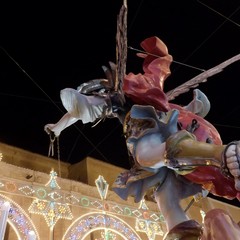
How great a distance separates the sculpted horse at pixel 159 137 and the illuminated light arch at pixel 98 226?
0.73 m

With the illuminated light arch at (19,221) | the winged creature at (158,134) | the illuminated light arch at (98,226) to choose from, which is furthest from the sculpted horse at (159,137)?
the illuminated light arch at (98,226)

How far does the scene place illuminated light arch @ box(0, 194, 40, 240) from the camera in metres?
1.52

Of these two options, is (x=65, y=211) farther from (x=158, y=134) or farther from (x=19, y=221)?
(x=158, y=134)

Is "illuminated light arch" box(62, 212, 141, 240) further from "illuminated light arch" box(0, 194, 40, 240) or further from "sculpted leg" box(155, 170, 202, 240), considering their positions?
"sculpted leg" box(155, 170, 202, 240)

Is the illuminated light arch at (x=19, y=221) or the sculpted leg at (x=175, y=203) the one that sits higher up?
the illuminated light arch at (x=19, y=221)

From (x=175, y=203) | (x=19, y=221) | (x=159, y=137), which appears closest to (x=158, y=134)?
(x=159, y=137)

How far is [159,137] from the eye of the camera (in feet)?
2.94

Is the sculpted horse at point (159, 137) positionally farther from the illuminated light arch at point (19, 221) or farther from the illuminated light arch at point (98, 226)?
the illuminated light arch at point (98, 226)

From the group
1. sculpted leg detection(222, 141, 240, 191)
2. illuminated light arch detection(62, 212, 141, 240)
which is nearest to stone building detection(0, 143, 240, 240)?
illuminated light arch detection(62, 212, 141, 240)

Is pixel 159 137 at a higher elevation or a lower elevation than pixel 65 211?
lower

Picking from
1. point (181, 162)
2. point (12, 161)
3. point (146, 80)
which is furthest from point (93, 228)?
point (181, 162)

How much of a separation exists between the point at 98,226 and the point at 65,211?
0.61 feet

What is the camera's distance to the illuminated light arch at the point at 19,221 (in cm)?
152

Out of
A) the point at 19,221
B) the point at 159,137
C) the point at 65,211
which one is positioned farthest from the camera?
the point at 65,211
